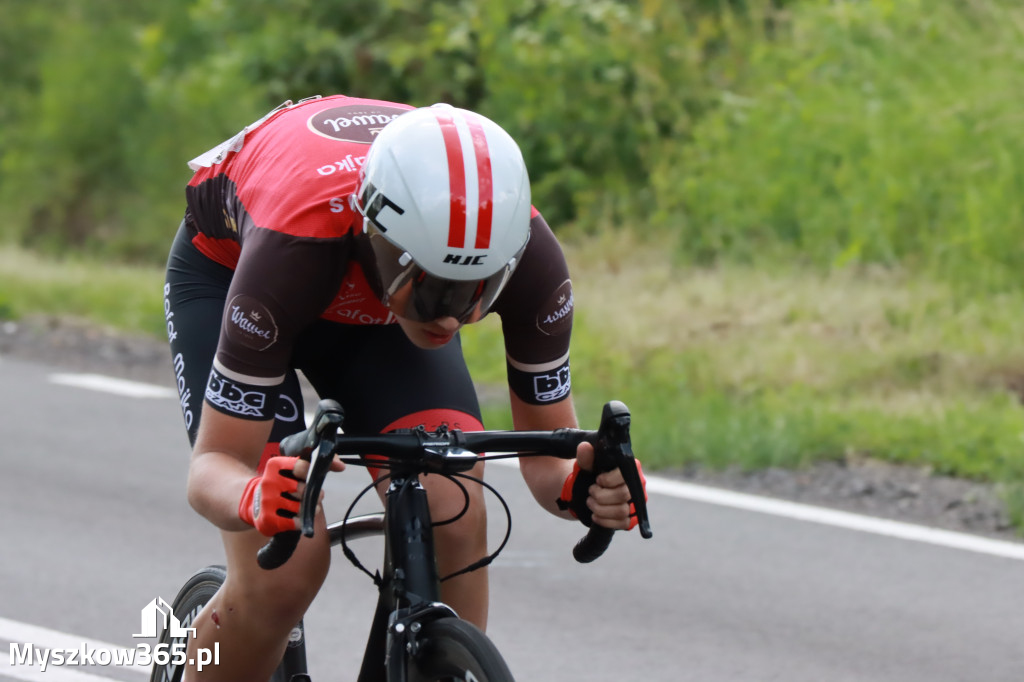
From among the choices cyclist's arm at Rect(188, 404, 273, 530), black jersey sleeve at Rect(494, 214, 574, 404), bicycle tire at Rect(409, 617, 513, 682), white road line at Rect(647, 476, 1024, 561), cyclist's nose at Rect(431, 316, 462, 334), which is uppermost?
white road line at Rect(647, 476, 1024, 561)

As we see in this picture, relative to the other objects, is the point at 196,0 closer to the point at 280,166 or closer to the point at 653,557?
the point at 653,557

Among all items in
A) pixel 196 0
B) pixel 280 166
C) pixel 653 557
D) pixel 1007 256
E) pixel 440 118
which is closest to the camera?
pixel 440 118

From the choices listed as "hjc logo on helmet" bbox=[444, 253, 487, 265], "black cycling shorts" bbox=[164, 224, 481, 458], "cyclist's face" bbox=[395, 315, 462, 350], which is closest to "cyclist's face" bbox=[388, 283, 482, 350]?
"cyclist's face" bbox=[395, 315, 462, 350]

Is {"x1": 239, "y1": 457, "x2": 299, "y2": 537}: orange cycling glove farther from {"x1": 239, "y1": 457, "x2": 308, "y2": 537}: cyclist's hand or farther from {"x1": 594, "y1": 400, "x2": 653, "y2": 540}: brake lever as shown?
{"x1": 594, "y1": 400, "x2": 653, "y2": 540}: brake lever

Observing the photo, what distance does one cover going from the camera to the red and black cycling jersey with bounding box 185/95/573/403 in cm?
284

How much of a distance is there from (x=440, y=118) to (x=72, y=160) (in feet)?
50.7

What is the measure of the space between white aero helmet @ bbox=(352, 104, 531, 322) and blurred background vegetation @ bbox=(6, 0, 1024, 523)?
4.29 metres

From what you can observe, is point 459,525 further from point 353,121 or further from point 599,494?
point 353,121

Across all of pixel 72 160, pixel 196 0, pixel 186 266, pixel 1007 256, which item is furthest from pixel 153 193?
pixel 186 266

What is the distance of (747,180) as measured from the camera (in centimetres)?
1110

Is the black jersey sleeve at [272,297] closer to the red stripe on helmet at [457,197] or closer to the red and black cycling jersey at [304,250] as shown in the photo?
the red and black cycling jersey at [304,250]

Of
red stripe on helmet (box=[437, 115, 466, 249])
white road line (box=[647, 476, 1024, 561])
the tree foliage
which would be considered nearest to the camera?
red stripe on helmet (box=[437, 115, 466, 249])

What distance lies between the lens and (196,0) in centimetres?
1761

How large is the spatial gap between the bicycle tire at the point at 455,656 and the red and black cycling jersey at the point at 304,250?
641 millimetres
